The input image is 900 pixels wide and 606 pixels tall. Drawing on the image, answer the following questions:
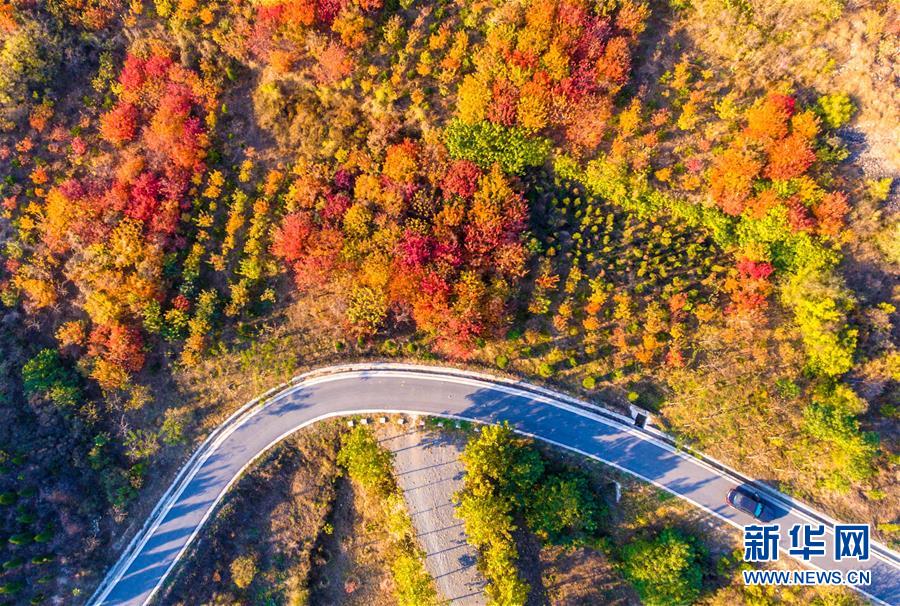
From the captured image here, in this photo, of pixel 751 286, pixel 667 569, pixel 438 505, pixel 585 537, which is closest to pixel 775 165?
pixel 751 286

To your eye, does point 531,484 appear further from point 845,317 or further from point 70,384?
point 70,384

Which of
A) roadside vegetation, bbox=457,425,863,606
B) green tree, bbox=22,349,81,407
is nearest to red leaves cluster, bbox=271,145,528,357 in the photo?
roadside vegetation, bbox=457,425,863,606

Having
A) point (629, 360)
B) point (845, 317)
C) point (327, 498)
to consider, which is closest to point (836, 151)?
point (845, 317)

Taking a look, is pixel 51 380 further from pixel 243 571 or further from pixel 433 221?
pixel 433 221

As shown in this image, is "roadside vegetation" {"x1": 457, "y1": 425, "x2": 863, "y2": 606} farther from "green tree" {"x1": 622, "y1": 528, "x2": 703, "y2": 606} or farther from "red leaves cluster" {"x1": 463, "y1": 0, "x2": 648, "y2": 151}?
"red leaves cluster" {"x1": 463, "y1": 0, "x2": 648, "y2": 151}

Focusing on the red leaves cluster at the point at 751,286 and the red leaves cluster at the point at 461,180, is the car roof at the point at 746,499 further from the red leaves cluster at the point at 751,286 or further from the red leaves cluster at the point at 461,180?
the red leaves cluster at the point at 461,180

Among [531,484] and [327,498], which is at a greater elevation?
[327,498]

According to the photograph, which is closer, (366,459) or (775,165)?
(775,165)
